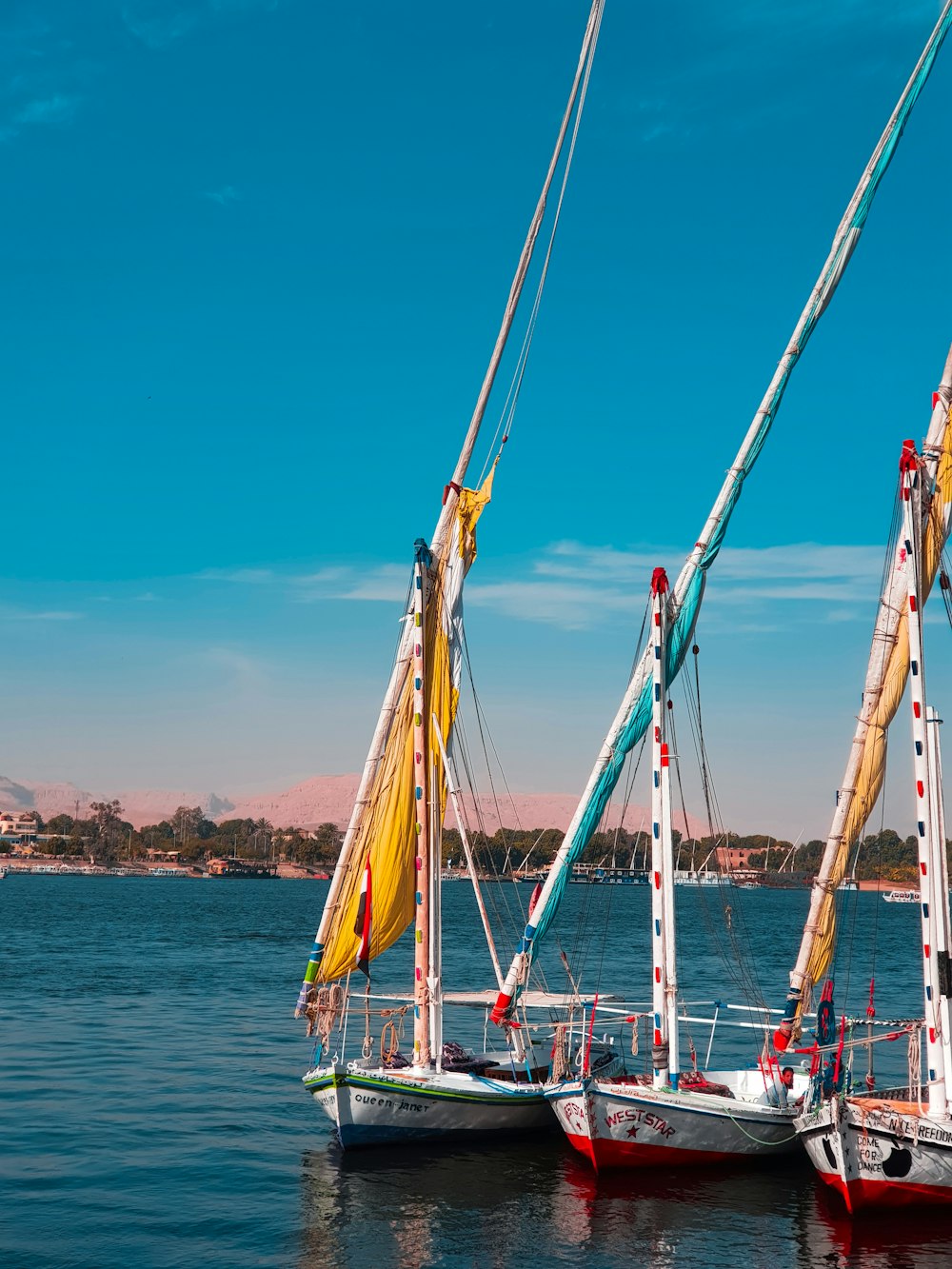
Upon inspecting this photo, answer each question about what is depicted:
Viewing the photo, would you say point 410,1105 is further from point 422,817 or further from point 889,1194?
point 889,1194

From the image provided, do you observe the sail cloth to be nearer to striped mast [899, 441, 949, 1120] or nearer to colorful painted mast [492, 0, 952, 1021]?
colorful painted mast [492, 0, 952, 1021]

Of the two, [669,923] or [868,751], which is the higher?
[868,751]

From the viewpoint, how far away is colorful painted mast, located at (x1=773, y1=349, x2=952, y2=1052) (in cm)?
3350

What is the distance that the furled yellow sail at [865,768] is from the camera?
111ft

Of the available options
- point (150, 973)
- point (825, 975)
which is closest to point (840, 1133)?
point (825, 975)

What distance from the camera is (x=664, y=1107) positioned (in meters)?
29.5

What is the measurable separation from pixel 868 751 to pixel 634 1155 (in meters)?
12.0

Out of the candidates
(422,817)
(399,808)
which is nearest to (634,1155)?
(422,817)

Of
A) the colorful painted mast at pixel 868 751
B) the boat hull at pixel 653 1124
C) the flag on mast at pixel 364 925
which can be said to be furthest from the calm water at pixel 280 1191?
the colorful painted mast at pixel 868 751

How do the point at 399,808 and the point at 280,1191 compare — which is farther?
→ the point at 399,808

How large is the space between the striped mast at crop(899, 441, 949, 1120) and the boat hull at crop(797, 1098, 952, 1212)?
686mm

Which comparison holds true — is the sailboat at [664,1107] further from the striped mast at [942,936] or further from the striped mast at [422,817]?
the striped mast at [942,936]

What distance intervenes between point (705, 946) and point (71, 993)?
59.3m

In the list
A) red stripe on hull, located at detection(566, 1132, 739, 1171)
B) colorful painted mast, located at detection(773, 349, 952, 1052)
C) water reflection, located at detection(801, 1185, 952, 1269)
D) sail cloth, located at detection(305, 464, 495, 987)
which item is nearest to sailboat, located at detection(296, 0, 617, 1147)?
sail cloth, located at detection(305, 464, 495, 987)
